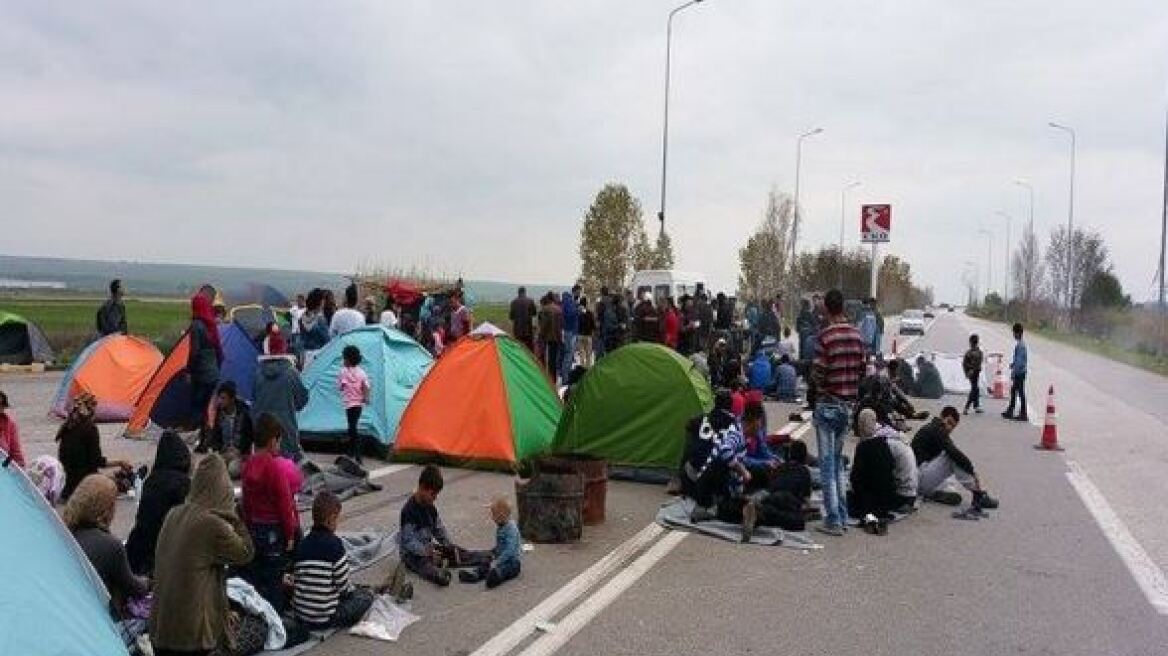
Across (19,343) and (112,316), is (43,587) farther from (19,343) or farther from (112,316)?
(19,343)

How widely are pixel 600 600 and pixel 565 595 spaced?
263 millimetres

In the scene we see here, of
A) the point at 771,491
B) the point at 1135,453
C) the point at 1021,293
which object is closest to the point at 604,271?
the point at 1135,453

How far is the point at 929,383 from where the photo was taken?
72.6 feet

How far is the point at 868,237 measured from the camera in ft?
90.4

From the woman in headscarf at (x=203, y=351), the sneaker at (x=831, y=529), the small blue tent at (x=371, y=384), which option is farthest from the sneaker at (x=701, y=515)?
the woman in headscarf at (x=203, y=351)

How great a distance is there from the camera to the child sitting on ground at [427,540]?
7660 millimetres

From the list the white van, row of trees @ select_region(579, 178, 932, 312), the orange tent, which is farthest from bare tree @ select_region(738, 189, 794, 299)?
the orange tent

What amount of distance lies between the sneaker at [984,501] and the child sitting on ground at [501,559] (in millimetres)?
5495

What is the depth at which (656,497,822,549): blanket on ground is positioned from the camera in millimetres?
9070

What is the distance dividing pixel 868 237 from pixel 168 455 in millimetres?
23430

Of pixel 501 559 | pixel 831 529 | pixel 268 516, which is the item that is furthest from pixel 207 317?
pixel 831 529

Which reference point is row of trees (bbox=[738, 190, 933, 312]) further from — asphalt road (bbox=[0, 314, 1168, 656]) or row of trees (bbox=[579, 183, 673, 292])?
asphalt road (bbox=[0, 314, 1168, 656])

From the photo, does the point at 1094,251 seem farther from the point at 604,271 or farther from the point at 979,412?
the point at 979,412

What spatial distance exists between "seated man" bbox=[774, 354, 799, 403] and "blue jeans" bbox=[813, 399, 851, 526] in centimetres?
1102
